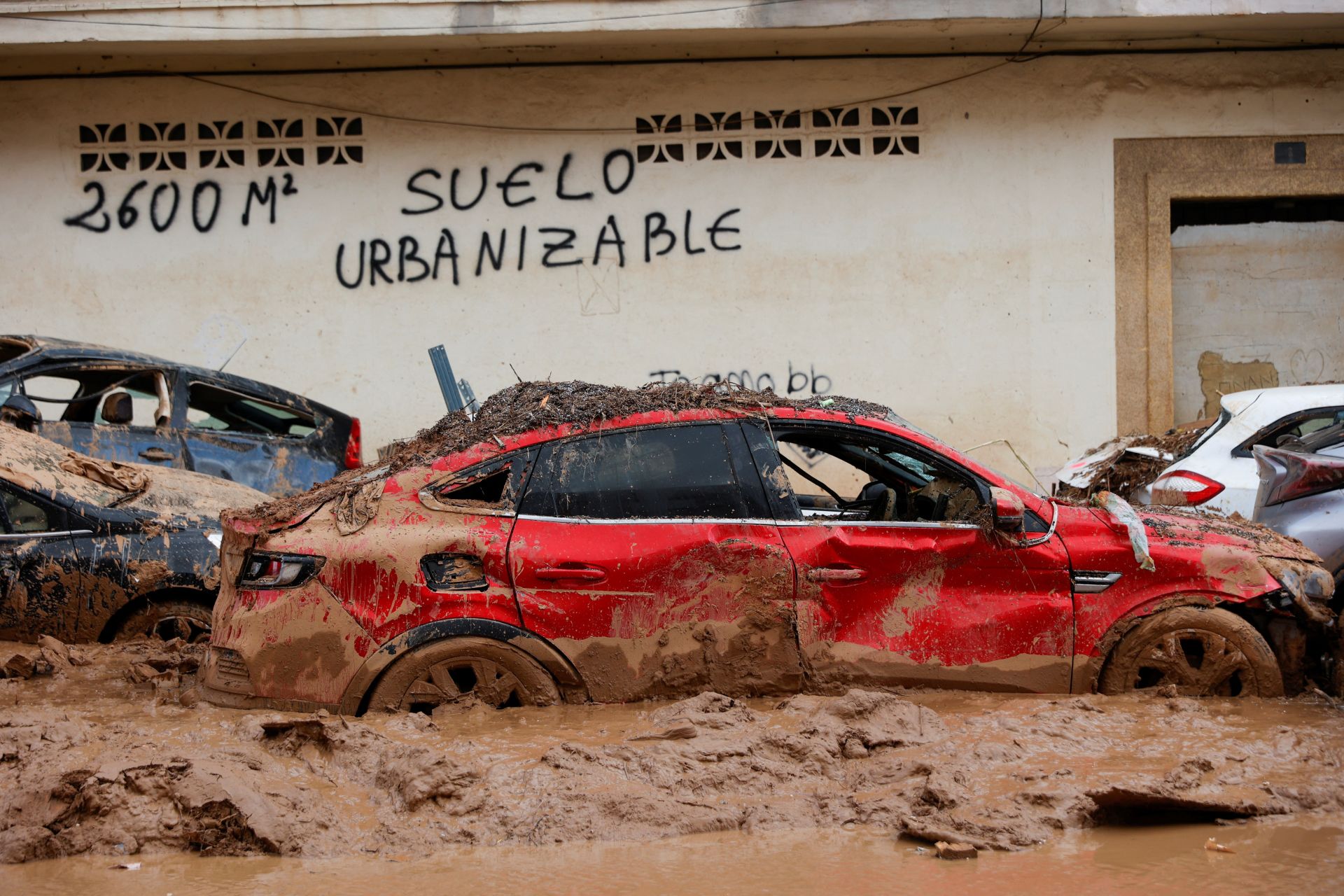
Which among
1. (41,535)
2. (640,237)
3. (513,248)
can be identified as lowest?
(41,535)

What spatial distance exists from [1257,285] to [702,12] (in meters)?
5.97

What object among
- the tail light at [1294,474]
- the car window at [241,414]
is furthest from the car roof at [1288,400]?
the car window at [241,414]

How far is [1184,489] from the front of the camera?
726 centimetres

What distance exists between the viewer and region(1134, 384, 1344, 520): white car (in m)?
7.17

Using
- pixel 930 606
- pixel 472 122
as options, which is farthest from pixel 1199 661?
pixel 472 122

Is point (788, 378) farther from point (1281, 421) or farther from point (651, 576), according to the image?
point (651, 576)

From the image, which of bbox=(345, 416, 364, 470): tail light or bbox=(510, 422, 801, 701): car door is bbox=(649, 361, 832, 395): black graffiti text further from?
bbox=(510, 422, 801, 701): car door

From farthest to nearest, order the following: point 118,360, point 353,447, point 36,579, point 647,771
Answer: point 353,447, point 118,360, point 36,579, point 647,771

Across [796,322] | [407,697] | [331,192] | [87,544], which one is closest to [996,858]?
[407,697]

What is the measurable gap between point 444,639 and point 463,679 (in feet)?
0.61

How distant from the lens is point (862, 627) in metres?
4.92

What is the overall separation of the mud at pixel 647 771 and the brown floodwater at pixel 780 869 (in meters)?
0.08

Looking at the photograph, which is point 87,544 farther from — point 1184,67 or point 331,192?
point 1184,67

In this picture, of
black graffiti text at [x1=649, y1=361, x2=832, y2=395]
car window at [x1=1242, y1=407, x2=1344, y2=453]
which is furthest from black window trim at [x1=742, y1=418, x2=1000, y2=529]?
black graffiti text at [x1=649, y1=361, x2=832, y2=395]
